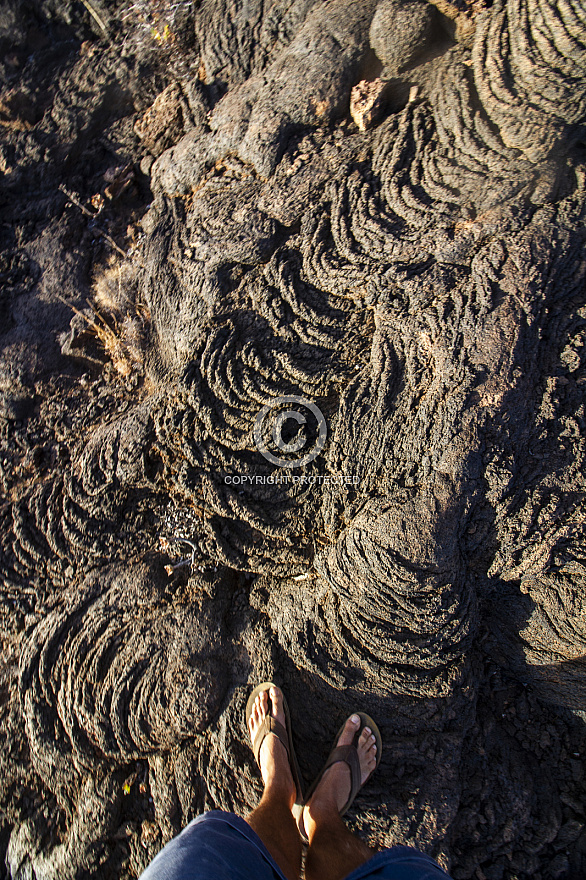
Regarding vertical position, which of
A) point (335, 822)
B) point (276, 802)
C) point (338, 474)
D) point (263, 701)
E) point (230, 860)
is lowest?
point (335, 822)

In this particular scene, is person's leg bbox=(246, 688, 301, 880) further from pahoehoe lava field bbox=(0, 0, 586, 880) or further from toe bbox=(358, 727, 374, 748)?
toe bbox=(358, 727, 374, 748)

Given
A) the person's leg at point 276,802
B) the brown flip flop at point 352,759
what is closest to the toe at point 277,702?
the person's leg at point 276,802

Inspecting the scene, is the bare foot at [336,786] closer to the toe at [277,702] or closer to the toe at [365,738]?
the toe at [365,738]

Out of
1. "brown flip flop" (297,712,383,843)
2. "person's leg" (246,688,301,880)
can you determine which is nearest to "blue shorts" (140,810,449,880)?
"person's leg" (246,688,301,880)

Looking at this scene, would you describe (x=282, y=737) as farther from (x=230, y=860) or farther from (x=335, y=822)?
(x=230, y=860)

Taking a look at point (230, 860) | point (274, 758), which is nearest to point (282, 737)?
point (274, 758)

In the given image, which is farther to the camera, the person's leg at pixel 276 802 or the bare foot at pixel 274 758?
the bare foot at pixel 274 758
